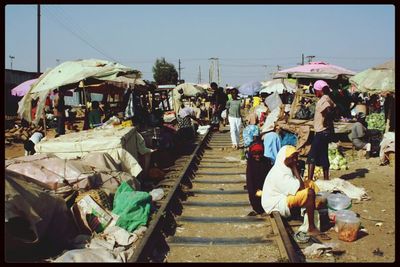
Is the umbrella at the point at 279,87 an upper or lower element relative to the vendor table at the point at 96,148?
upper

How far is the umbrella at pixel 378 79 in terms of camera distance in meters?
11.8

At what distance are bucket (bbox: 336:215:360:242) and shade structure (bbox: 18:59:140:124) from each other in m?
7.15

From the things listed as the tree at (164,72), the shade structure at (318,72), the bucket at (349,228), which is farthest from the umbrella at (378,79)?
the tree at (164,72)

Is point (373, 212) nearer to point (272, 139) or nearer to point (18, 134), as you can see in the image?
point (272, 139)

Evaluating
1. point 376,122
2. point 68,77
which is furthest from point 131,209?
point 376,122

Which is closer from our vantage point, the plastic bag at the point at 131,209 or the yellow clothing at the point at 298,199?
the yellow clothing at the point at 298,199

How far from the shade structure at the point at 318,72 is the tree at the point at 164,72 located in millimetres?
64384

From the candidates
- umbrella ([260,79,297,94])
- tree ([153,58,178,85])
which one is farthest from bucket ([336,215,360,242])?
tree ([153,58,178,85])

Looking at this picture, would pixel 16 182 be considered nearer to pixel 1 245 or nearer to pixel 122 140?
pixel 1 245

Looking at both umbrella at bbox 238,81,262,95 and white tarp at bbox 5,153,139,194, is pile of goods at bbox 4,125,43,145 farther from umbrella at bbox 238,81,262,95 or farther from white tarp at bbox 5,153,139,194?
white tarp at bbox 5,153,139,194

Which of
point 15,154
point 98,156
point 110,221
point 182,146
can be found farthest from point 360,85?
point 15,154

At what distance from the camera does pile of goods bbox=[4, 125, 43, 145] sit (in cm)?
2059

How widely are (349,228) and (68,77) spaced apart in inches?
302

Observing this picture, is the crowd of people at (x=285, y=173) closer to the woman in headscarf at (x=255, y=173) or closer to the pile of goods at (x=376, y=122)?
the woman in headscarf at (x=255, y=173)
